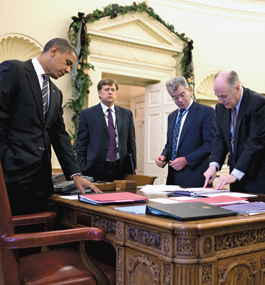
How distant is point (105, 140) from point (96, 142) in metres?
0.10

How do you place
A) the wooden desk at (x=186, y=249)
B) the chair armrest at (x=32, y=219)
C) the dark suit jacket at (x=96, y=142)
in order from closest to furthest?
the wooden desk at (x=186, y=249), the chair armrest at (x=32, y=219), the dark suit jacket at (x=96, y=142)

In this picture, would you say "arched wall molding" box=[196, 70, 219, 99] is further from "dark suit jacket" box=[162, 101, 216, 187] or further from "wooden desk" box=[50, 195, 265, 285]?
"wooden desk" box=[50, 195, 265, 285]

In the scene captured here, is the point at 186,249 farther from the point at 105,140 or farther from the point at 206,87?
the point at 206,87

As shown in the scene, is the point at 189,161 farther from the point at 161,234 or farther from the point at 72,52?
the point at 161,234

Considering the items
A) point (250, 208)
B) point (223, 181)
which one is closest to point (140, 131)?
point (223, 181)

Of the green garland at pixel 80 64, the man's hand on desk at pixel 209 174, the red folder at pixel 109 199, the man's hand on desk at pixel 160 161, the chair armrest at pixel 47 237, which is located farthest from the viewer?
the green garland at pixel 80 64

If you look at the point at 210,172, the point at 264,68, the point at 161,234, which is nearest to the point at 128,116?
the point at 210,172

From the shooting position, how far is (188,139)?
307 cm

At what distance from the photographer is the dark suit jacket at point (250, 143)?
228 cm

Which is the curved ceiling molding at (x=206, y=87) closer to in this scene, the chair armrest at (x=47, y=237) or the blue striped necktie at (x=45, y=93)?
the blue striped necktie at (x=45, y=93)

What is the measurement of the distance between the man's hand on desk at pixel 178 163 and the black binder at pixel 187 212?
→ 60.3 inches

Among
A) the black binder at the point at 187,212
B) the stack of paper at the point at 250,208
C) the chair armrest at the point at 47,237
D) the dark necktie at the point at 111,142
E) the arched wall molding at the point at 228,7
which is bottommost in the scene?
the chair armrest at the point at 47,237

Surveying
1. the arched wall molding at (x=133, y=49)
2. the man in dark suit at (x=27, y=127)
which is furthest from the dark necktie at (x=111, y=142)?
the arched wall molding at (x=133, y=49)

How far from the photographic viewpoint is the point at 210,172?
2434mm
